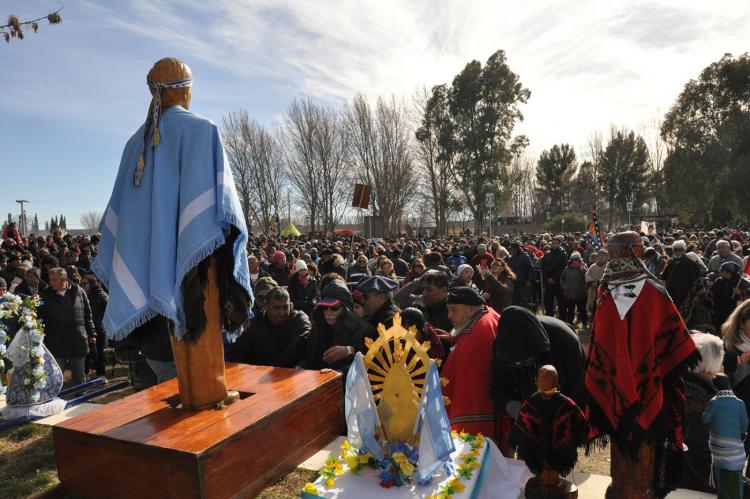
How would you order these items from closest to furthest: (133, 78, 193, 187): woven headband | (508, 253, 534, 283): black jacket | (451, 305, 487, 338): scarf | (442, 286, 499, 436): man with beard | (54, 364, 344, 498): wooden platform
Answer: (54, 364, 344, 498): wooden platform < (133, 78, 193, 187): woven headband < (442, 286, 499, 436): man with beard < (451, 305, 487, 338): scarf < (508, 253, 534, 283): black jacket

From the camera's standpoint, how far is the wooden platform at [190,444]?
8.11 feet

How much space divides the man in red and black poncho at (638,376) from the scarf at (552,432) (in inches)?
4.8

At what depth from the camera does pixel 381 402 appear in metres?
2.61

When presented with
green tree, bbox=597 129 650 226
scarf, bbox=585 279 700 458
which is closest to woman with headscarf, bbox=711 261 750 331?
scarf, bbox=585 279 700 458

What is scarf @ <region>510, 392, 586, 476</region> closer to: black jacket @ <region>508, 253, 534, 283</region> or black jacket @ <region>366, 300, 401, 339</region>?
black jacket @ <region>366, 300, 401, 339</region>

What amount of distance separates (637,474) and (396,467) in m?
1.31

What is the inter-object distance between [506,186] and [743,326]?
29264 millimetres

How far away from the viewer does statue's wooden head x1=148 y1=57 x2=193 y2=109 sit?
9.44 feet

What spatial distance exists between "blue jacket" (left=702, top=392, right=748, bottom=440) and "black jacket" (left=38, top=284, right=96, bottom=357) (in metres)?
6.90

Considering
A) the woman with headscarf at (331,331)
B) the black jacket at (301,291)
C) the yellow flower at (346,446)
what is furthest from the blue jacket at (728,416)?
the black jacket at (301,291)

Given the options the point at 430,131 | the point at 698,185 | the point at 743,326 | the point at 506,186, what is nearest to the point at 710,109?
the point at 698,185

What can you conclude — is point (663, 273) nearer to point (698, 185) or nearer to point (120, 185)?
point (120, 185)

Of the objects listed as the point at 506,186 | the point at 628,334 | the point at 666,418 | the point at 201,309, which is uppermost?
the point at 506,186

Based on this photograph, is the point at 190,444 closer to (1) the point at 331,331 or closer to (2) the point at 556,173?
(1) the point at 331,331
